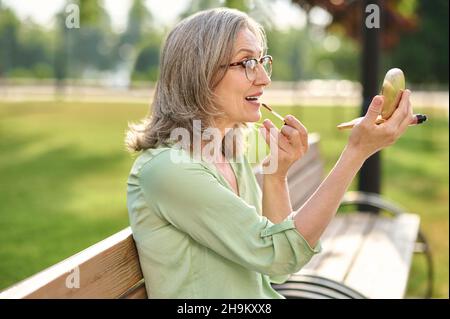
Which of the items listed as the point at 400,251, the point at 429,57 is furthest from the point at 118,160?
the point at 429,57

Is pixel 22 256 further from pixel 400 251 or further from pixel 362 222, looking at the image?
pixel 400 251

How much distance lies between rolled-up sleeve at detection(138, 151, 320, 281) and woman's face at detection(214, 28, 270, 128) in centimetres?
33

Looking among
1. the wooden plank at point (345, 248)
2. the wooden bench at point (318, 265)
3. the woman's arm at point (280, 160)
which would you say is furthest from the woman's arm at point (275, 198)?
the wooden plank at point (345, 248)

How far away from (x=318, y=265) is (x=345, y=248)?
0.45 meters

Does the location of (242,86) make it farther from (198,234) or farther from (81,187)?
(81,187)

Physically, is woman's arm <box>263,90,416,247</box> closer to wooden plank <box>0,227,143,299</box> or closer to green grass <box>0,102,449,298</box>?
wooden plank <box>0,227,143,299</box>

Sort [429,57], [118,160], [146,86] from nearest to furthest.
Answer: [118,160], [429,57], [146,86]

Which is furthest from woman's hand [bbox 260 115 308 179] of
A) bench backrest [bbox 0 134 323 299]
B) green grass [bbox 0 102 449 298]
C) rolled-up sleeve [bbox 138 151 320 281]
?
green grass [bbox 0 102 449 298]

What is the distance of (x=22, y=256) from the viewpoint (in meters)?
5.58

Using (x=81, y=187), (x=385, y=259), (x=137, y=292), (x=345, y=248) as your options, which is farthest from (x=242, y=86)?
(x=81, y=187)

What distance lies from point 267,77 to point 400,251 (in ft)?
→ 7.27

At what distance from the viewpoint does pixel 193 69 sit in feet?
7.14

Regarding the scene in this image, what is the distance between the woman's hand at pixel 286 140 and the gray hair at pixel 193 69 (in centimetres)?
19
